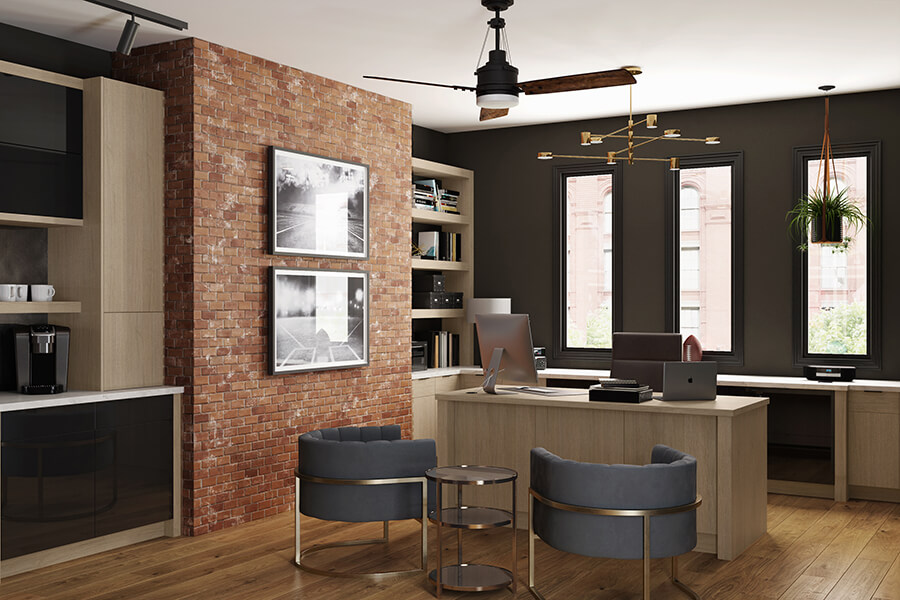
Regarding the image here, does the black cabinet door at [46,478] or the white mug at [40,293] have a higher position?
the white mug at [40,293]

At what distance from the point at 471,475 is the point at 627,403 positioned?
1231 millimetres

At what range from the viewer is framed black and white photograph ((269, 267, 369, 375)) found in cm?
618

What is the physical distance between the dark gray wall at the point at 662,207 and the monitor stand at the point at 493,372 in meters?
2.68

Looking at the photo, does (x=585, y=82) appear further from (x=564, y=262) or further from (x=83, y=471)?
(x=564, y=262)

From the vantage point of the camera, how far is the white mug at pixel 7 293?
197 inches

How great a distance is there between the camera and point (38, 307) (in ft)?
16.6

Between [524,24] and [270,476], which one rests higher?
[524,24]

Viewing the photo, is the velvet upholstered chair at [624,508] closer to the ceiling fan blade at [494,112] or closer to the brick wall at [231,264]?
the ceiling fan blade at [494,112]

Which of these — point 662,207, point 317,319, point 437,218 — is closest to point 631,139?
point 662,207

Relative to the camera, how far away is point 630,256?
26.6ft

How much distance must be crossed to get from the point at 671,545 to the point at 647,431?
4.24ft

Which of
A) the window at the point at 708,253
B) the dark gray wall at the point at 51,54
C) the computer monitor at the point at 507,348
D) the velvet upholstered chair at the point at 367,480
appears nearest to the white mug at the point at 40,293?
the dark gray wall at the point at 51,54

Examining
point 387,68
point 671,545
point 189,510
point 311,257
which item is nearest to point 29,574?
point 189,510

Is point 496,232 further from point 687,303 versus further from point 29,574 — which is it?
point 29,574
